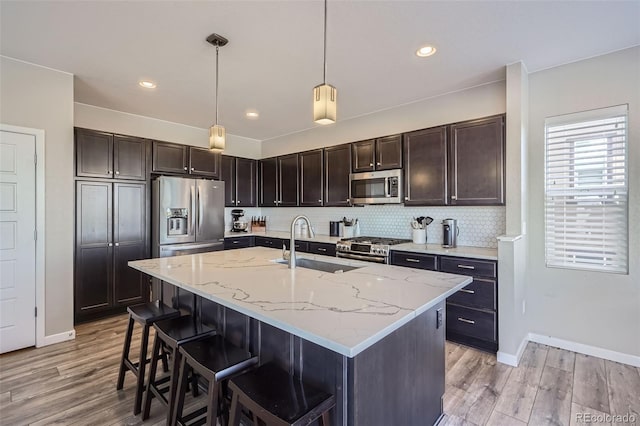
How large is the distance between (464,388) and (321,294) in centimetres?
157

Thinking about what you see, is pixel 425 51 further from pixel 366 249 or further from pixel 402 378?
pixel 402 378

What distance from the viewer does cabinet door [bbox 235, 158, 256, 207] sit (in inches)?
214

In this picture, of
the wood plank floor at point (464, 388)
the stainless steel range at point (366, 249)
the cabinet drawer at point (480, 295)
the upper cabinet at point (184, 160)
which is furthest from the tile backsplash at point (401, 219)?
the wood plank floor at point (464, 388)

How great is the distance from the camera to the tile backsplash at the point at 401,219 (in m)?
3.43

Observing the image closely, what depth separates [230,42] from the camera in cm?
251

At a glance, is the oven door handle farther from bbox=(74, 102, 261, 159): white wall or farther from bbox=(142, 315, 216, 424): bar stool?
bbox=(74, 102, 261, 159): white wall

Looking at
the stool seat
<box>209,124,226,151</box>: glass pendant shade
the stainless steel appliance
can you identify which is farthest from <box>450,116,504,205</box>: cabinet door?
the stainless steel appliance

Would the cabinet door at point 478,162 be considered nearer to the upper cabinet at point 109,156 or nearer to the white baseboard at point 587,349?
the white baseboard at point 587,349

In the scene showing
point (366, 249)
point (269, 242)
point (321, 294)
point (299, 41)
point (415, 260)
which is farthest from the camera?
point (269, 242)

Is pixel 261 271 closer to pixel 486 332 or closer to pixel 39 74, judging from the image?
pixel 486 332

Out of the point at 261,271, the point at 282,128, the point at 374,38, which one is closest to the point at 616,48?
the point at 374,38

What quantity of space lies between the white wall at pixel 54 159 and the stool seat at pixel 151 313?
4.71ft

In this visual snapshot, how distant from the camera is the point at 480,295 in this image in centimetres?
291

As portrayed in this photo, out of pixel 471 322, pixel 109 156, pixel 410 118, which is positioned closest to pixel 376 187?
pixel 410 118
